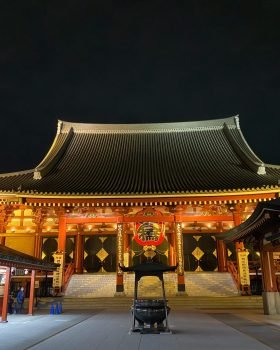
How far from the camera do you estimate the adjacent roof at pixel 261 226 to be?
1118 cm

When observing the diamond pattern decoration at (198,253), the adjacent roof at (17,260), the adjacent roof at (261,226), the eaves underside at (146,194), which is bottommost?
the adjacent roof at (17,260)

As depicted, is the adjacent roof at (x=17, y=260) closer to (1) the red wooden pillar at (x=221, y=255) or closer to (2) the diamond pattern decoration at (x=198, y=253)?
(2) the diamond pattern decoration at (x=198, y=253)

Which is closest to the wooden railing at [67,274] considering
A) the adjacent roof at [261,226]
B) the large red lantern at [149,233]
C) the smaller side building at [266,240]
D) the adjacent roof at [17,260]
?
the adjacent roof at [17,260]

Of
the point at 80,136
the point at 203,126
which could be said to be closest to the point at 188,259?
the point at 203,126

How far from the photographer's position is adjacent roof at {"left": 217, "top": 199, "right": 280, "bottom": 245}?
1118cm

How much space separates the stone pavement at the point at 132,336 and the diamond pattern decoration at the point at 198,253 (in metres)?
12.7

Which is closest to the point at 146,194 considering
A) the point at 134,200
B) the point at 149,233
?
the point at 134,200

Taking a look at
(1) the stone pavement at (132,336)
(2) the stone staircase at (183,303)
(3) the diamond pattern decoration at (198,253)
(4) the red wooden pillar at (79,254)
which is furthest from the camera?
(3) the diamond pattern decoration at (198,253)

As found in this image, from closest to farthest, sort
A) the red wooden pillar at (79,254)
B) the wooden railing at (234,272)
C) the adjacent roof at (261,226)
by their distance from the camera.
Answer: the adjacent roof at (261,226), the wooden railing at (234,272), the red wooden pillar at (79,254)

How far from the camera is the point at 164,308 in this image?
1000 centimetres

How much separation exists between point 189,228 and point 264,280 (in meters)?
10.1

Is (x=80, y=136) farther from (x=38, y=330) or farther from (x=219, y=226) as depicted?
(x=38, y=330)

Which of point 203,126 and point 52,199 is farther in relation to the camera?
point 203,126

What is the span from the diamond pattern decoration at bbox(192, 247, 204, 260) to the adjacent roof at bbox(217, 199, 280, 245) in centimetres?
768
